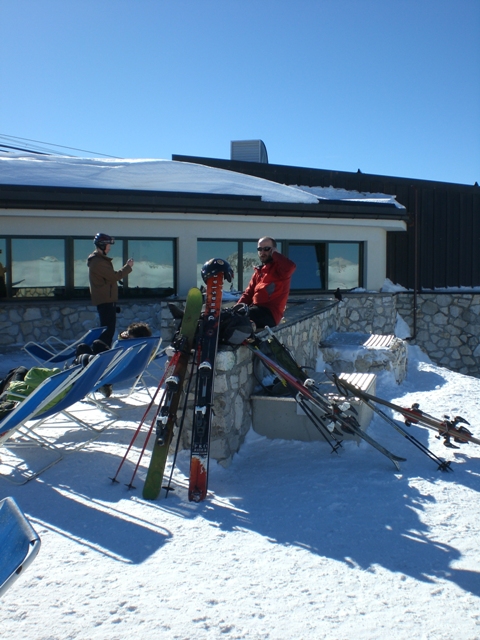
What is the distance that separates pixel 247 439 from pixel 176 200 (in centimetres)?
605

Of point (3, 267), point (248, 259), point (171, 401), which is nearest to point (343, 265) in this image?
point (248, 259)

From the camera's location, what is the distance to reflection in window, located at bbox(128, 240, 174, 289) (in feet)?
34.4

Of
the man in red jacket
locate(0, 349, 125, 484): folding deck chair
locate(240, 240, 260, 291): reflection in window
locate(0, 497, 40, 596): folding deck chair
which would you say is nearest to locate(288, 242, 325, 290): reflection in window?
locate(240, 240, 260, 291): reflection in window

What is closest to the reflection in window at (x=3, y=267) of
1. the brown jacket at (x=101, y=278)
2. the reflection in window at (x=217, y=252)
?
the reflection in window at (x=217, y=252)

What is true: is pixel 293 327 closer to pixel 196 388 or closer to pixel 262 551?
pixel 196 388

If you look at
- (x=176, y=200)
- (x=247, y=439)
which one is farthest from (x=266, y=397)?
(x=176, y=200)

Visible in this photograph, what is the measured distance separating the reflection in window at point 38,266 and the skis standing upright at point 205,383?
6.12 metres

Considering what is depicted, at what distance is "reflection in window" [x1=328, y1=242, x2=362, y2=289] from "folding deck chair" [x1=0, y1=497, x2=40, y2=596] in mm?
10623

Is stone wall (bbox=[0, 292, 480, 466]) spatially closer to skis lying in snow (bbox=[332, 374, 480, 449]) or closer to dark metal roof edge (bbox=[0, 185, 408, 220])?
skis lying in snow (bbox=[332, 374, 480, 449])

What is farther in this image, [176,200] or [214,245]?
[214,245]

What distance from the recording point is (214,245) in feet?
36.3

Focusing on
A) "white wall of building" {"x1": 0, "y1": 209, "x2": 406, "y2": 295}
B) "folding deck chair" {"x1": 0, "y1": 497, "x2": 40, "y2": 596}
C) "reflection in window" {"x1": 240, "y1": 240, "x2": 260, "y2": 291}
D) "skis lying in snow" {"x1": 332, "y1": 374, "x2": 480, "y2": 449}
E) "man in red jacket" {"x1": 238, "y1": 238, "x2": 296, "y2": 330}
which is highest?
"white wall of building" {"x1": 0, "y1": 209, "x2": 406, "y2": 295}

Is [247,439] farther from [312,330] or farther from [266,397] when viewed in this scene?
[312,330]

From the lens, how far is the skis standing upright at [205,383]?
147 inches
